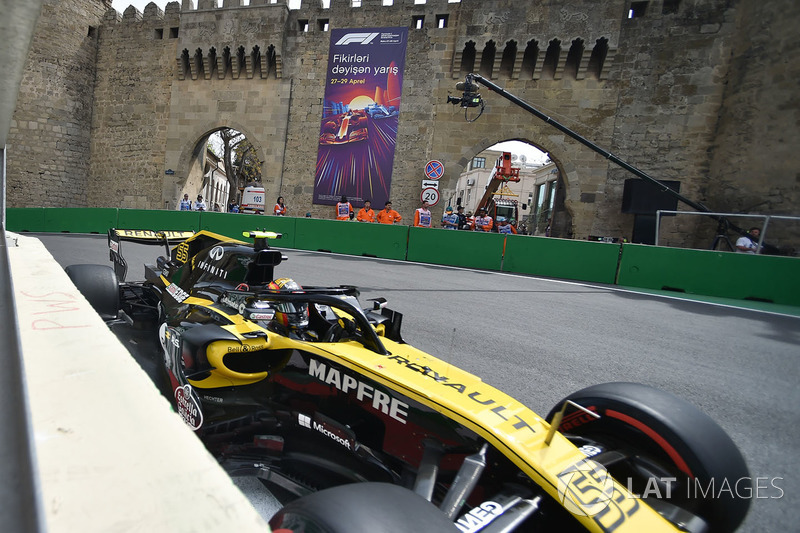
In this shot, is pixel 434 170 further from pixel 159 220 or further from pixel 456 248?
pixel 159 220

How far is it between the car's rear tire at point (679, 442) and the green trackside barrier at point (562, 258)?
32.3 ft

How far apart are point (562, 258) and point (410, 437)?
10.6 m

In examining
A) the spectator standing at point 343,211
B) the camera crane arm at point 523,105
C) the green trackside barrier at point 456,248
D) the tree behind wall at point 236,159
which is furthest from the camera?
the tree behind wall at point 236,159

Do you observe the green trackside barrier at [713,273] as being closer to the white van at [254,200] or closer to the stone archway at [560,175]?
the stone archway at [560,175]

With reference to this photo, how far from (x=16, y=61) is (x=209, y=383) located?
172cm

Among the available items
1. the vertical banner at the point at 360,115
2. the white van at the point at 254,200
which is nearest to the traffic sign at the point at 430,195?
the vertical banner at the point at 360,115

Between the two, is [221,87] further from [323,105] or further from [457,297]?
[457,297]

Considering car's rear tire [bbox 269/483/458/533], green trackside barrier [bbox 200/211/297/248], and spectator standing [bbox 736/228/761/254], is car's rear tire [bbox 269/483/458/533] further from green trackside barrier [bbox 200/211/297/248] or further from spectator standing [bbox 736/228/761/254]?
spectator standing [bbox 736/228/761/254]

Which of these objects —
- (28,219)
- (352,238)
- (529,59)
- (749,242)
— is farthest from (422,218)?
(28,219)

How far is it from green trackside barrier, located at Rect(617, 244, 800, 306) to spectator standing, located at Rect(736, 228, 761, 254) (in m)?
2.40

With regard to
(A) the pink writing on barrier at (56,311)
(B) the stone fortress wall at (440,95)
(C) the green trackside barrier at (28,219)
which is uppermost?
(B) the stone fortress wall at (440,95)

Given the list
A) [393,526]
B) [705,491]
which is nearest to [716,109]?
[705,491]

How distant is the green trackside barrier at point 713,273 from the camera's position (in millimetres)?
9211

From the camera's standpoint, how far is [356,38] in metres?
17.6
